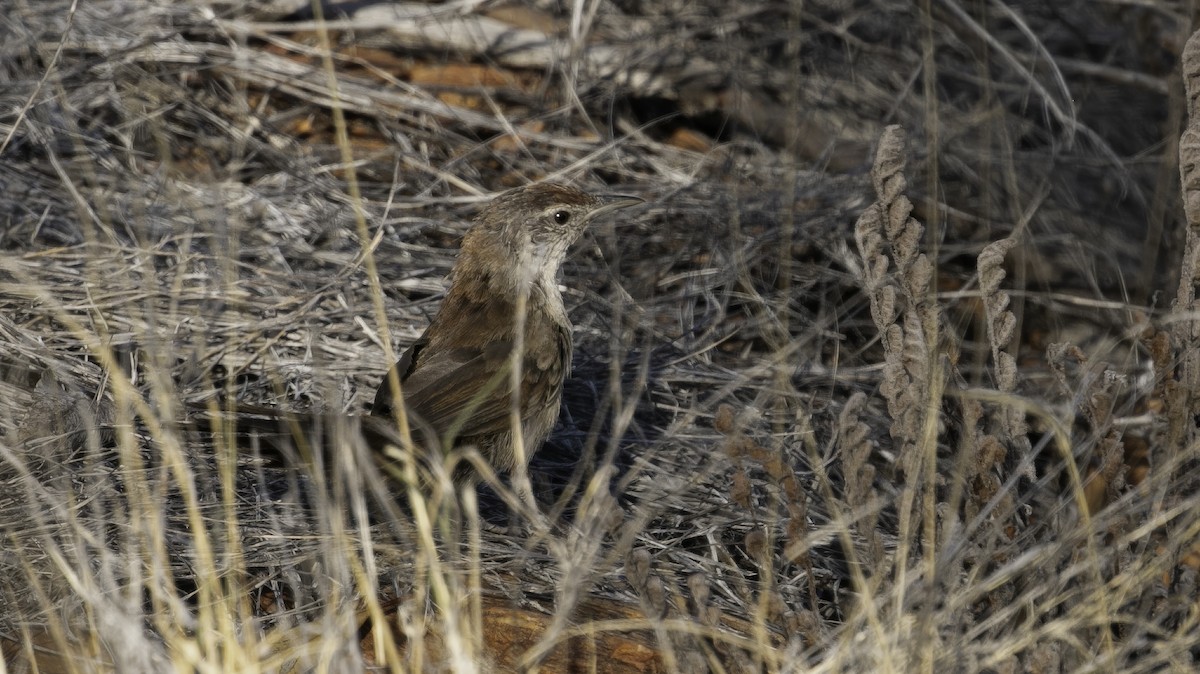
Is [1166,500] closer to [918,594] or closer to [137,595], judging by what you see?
[918,594]

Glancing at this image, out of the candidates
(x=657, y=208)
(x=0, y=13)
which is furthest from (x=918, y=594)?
(x=0, y=13)

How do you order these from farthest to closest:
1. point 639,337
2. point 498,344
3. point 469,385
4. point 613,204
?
point 639,337 → point 613,204 → point 498,344 → point 469,385

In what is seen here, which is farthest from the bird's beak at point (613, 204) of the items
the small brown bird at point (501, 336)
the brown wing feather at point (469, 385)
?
the brown wing feather at point (469, 385)

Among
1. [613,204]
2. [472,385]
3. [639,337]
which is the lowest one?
[639,337]

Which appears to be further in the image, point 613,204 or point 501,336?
point 613,204

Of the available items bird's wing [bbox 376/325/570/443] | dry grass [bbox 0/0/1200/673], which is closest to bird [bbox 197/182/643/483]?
bird's wing [bbox 376/325/570/443]

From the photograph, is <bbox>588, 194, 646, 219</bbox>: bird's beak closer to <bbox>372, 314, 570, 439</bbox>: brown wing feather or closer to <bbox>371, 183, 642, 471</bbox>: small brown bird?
<bbox>371, 183, 642, 471</bbox>: small brown bird

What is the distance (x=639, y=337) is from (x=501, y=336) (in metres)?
1.06

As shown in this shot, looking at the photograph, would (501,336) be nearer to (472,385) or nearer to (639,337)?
(472,385)

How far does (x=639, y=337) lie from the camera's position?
556 cm

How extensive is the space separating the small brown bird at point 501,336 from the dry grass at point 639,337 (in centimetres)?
26

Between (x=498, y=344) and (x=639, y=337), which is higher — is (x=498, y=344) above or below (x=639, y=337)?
above

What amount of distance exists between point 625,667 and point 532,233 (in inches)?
72.9

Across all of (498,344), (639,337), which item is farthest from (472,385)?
(639,337)
